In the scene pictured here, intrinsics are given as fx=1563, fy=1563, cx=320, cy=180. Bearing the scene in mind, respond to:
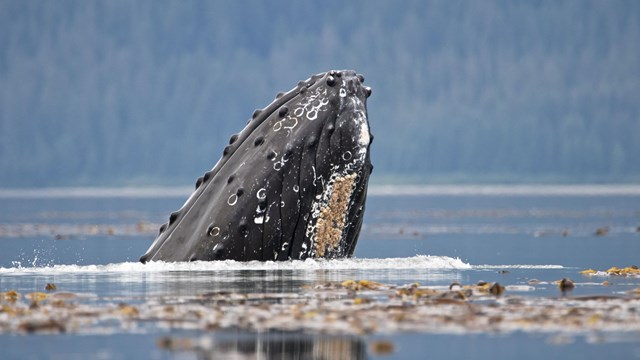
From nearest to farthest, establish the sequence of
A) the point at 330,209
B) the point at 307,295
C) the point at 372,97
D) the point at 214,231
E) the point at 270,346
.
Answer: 1. the point at 270,346
2. the point at 307,295
3. the point at 214,231
4. the point at 330,209
5. the point at 372,97

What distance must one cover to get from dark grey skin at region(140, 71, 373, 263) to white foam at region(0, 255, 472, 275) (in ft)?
0.23

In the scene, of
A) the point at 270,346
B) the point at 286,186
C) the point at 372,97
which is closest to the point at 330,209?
the point at 286,186

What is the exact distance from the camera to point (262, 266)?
42.1ft

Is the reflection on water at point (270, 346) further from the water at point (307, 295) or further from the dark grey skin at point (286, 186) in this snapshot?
the dark grey skin at point (286, 186)

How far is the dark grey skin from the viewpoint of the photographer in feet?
42.0

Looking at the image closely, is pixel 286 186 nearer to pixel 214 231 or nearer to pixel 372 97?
pixel 214 231

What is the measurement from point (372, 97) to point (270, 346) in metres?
184

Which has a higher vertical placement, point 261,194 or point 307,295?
point 261,194

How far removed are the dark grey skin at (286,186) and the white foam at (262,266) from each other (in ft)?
0.23

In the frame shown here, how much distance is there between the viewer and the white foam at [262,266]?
1282 centimetres

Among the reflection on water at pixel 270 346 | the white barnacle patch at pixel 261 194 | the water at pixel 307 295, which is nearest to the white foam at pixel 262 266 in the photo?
the water at pixel 307 295

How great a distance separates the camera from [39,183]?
582 feet

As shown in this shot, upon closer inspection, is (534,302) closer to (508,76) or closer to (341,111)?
(341,111)

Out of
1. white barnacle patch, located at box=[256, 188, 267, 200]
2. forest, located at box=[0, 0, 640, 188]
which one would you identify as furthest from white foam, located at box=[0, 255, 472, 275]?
forest, located at box=[0, 0, 640, 188]
